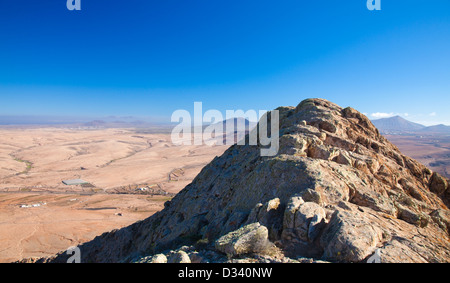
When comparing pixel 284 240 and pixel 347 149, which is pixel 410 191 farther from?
pixel 284 240

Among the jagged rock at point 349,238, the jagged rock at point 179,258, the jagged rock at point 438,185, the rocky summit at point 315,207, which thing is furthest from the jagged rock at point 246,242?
the jagged rock at point 438,185

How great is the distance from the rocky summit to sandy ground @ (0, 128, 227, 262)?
28.8 m

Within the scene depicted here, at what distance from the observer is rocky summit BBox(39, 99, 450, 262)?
736 centimetres

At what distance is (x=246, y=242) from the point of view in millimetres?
7555

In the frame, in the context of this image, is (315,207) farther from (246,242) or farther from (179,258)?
(179,258)

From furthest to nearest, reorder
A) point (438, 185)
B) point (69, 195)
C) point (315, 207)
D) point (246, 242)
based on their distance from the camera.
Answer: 1. point (69, 195)
2. point (438, 185)
3. point (315, 207)
4. point (246, 242)

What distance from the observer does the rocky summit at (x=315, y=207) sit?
736 centimetres

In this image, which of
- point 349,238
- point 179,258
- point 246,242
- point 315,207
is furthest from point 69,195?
point 349,238

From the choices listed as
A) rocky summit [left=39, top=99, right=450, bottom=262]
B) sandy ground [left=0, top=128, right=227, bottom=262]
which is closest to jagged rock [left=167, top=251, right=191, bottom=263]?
rocky summit [left=39, top=99, right=450, bottom=262]

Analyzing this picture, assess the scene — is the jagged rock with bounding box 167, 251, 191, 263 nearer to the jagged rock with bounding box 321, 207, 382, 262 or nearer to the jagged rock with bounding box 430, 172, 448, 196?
the jagged rock with bounding box 321, 207, 382, 262

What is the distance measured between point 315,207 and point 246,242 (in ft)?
9.74

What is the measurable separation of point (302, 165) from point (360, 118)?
442 inches
